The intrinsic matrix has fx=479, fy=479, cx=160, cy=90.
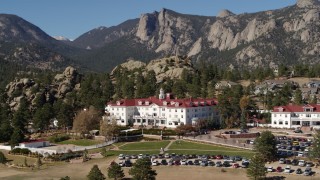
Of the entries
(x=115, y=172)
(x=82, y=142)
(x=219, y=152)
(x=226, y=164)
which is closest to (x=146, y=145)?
(x=219, y=152)

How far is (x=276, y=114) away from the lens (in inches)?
5640

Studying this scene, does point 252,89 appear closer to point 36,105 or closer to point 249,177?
point 36,105

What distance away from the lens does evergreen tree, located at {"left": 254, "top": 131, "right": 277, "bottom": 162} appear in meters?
101

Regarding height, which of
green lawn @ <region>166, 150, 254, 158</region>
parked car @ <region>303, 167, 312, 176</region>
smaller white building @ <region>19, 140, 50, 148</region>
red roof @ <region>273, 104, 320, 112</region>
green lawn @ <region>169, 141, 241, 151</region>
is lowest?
parked car @ <region>303, 167, 312, 176</region>

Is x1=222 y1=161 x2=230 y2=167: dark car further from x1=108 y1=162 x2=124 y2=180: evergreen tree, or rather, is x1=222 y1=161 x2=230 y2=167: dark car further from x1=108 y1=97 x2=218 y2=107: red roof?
x1=108 y1=97 x2=218 y2=107: red roof

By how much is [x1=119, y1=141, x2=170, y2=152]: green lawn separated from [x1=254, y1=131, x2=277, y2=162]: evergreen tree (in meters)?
25.9

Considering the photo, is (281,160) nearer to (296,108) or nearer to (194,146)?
(194,146)

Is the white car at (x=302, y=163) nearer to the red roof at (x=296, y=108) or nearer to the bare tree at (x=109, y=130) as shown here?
the red roof at (x=296, y=108)

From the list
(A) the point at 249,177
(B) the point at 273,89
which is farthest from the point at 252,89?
(A) the point at 249,177

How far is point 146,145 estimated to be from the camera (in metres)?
121

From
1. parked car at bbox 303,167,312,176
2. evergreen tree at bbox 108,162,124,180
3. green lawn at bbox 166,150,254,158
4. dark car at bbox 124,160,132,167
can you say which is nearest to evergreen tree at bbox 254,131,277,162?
green lawn at bbox 166,150,254,158

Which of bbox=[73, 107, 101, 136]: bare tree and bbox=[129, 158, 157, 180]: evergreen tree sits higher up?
bbox=[73, 107, 101, 136]: bare tree

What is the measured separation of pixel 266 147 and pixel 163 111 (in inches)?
2091

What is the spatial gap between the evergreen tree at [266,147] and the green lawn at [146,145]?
1019 inches
